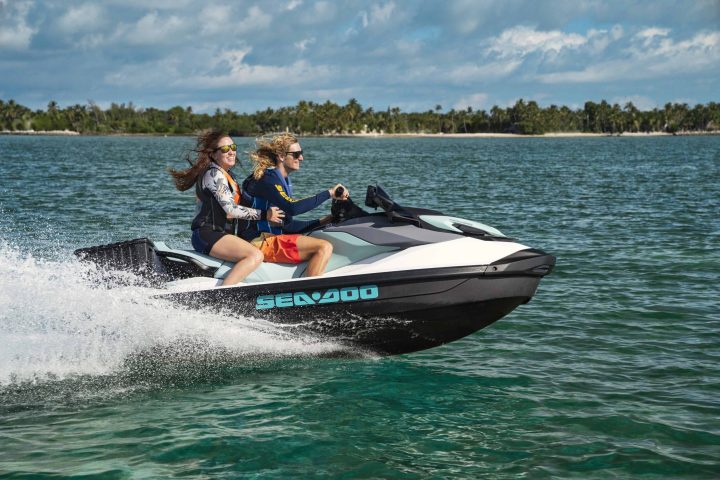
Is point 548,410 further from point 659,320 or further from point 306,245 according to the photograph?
point 659,320

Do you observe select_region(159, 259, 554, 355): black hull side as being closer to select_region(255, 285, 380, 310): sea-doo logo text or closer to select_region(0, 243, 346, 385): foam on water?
select_region(255, 285, 380, 310): sea-doo logo text

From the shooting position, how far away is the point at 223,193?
6.38 m

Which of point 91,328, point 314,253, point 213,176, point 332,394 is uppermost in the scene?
point 213,176

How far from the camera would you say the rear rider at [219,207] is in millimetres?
6387

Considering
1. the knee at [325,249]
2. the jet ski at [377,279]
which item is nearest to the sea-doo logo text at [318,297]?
the jet ski at [377,279]

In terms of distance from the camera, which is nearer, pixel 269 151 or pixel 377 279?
pixel 377 279

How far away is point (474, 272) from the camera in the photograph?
6.23m

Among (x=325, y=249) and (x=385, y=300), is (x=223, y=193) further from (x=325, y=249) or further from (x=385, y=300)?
(x=385, y=300)

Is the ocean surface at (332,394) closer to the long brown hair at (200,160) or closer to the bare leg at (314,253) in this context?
the bare leg at (314,253)

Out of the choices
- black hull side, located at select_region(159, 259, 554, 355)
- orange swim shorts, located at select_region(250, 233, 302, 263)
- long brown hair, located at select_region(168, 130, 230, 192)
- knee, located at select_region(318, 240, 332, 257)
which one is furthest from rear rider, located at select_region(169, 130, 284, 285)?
knee, located at select_region(318, 240, 332, 257)

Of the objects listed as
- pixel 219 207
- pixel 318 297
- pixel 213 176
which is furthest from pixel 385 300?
pixel 213 176

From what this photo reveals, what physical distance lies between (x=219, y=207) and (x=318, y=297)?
1069mm

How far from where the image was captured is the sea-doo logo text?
20.7 feet

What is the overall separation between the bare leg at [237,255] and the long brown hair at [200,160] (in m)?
0.55
